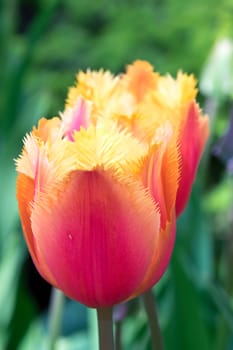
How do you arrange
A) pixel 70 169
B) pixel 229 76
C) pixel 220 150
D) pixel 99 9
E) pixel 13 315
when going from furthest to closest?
pixel 99 9 → pixel 13 315 → pixel 229 76 → pixel 220 150 → pixel 70 169

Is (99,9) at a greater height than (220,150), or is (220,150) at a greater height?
(99,9)

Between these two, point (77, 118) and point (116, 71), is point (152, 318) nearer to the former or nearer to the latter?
point (77, 118)

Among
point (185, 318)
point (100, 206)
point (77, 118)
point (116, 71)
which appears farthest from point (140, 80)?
point (116, 71)

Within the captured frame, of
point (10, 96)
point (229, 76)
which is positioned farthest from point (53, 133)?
point (10, 96)

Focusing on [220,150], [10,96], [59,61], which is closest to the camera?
[220,150]

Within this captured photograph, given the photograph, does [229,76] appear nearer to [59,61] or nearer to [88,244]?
[88,244]

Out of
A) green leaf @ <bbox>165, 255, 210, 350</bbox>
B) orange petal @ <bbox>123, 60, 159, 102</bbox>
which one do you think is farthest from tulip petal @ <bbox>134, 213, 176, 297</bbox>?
green leaf @ <bbox>165, 255, 210, 350</bbox>

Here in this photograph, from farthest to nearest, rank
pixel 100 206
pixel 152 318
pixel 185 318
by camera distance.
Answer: pixel 185 318 → pixel 152 318 → pixel 100 206
